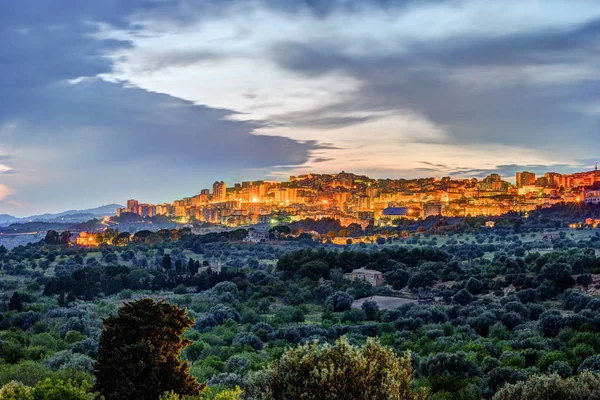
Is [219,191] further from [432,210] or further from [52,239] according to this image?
[52,239]

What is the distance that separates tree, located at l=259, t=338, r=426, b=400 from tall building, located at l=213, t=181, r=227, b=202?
554 ft

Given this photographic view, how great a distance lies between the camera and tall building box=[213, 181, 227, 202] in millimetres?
179500

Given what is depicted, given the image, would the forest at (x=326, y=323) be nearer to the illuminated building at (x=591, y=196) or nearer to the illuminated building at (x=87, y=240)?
the illuminated building at (x=87, y=240)

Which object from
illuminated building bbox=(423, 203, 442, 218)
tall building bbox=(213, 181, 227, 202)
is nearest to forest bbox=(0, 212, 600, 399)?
illuminated building bbox=(423, 203, 442, 218)

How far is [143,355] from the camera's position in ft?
44.8

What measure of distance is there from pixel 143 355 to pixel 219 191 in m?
171

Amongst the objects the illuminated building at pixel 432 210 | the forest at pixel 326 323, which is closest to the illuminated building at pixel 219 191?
the illuminated building at pixel 432 210

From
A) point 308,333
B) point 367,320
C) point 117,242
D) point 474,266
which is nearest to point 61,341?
point 308,333

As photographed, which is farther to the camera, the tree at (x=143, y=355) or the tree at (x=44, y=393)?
the tree at (x=143, y=355)

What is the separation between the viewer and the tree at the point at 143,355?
523 inches

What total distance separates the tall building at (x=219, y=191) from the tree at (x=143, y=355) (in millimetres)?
163737

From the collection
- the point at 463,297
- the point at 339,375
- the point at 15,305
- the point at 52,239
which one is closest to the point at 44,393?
the point at 339,375

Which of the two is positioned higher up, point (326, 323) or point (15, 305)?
point (15, 305)

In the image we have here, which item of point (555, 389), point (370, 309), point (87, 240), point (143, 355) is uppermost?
point (143, 355)
